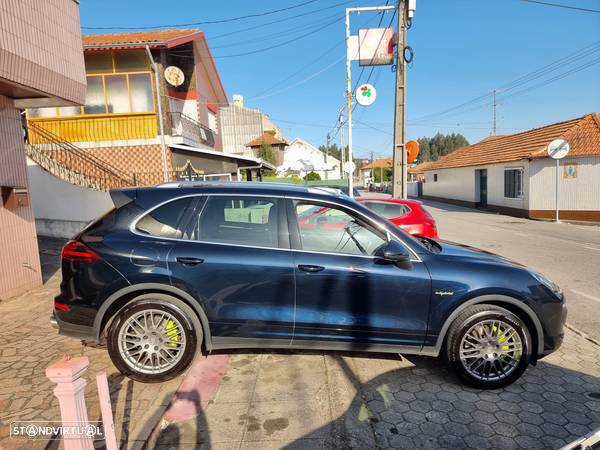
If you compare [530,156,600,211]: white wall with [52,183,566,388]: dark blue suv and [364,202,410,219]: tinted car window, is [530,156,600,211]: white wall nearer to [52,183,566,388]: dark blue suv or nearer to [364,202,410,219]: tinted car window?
[364,202,410,219]: tinted car window

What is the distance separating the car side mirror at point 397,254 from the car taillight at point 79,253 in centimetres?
255

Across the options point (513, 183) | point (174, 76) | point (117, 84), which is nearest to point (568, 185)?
point (513, 183)

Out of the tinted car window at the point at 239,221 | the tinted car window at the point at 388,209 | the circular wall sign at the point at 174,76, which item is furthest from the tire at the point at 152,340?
the circular wall sign at the point at 174,76

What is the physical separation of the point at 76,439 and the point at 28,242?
5444 millimetres

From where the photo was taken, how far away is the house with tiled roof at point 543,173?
1623 cm

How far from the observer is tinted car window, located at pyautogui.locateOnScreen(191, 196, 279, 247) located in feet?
11.0

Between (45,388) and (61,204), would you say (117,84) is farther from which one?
(45,388)

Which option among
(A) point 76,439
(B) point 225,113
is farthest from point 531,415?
(B) point 225,113

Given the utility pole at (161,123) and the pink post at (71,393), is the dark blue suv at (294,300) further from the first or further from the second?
the utility pole at (161,123)

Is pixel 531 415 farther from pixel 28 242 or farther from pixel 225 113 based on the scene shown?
pixel 225 113

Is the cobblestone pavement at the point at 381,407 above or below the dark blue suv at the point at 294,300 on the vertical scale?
below

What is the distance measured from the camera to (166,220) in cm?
340

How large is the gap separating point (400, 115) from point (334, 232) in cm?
921

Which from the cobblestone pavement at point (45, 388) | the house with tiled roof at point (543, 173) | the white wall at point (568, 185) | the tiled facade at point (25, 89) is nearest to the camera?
the cobblestone pavement at point (45, 388)
